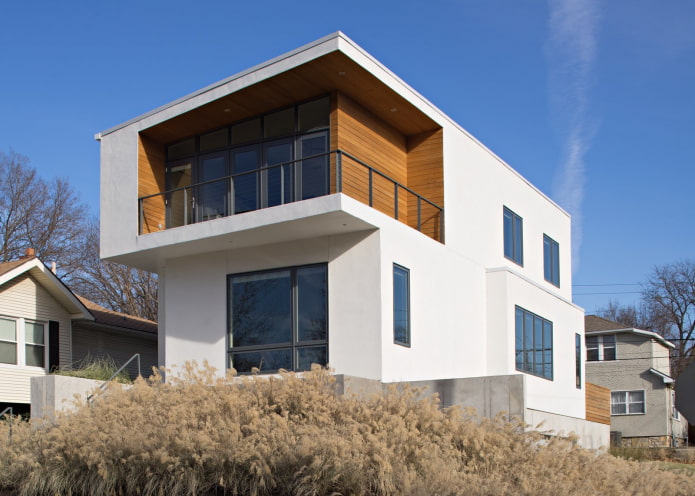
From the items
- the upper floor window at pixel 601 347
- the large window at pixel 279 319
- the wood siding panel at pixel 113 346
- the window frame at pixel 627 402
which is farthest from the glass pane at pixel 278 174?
the window frame at pixel 627 402

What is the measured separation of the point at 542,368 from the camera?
2181cm

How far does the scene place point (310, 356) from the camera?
16203 mm

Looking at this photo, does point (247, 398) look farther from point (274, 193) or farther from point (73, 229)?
point (73, 229)

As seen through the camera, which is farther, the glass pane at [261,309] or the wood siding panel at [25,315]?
the wood siding panel at [25,315]

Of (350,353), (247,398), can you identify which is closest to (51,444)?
(247,398)

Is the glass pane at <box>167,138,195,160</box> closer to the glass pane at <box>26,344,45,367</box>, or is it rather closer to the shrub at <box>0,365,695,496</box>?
the glass pane at <box>26,344,45,367</box>

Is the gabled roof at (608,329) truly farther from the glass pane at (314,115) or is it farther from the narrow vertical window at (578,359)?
the glass pane at (314,115)

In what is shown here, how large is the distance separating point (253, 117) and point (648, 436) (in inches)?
1213

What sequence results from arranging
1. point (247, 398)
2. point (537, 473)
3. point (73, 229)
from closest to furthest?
1. point (537, 473)
2. point (247, 398)
3. point (73, 229)

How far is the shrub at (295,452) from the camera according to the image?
30.2 feet

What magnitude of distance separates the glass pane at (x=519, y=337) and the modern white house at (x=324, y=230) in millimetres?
74

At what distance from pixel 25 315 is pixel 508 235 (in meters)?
13.6

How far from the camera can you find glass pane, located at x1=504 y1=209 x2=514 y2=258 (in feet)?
70.8

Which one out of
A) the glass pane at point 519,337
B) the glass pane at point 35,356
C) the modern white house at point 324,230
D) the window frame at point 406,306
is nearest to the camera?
the modern white house at point 324,230
